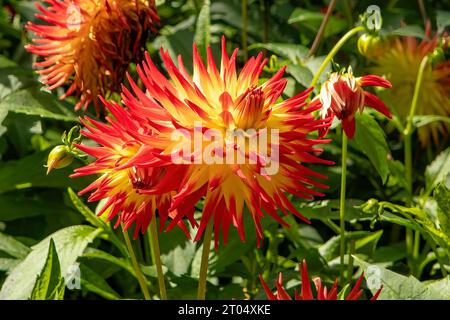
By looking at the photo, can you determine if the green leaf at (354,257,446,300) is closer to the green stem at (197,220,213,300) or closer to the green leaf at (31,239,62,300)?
the green stem at (197,220,213,300)

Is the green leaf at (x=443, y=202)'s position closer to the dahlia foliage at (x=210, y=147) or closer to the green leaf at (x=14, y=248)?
the dahlia foliage at (x=210, y=147)

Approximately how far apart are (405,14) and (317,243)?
17.7 inches

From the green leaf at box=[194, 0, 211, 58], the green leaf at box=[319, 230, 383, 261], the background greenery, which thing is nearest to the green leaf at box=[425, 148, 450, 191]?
the background greenery

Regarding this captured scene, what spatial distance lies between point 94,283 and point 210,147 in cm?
35

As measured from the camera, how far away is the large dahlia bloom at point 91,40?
41.6 inches

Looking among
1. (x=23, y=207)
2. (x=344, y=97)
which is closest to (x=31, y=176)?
(x=23, y=207)

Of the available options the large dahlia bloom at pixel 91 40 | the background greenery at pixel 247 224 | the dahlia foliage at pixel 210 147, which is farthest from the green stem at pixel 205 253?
the large dahlia bloom at pixel 91 40

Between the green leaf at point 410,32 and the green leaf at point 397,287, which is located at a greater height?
the green leaf at point 410,32

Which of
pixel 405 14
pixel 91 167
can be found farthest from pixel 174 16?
pixel 91 167

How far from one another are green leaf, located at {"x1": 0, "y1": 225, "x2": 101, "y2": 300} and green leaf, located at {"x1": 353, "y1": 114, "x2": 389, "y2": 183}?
33cm

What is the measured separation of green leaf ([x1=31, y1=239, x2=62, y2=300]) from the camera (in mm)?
800

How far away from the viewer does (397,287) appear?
0.83m

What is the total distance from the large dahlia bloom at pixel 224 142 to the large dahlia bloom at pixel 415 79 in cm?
58
